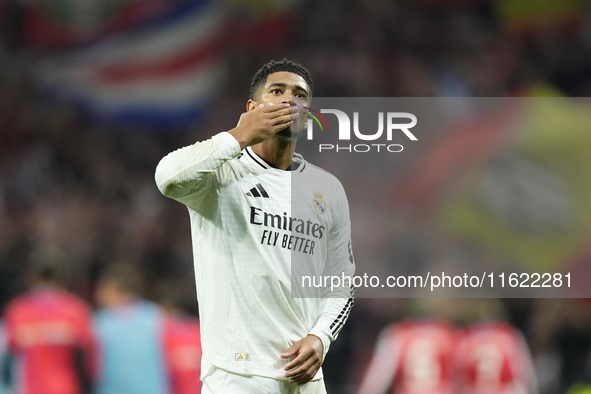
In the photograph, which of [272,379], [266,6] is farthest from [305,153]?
[266,6]

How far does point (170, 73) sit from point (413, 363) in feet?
18.7

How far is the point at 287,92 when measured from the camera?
125 inches

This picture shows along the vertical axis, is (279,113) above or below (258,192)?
above

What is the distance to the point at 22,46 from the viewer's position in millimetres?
11398

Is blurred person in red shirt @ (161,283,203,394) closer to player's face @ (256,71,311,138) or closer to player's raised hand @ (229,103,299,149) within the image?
player's face @ (256,71,311,138)

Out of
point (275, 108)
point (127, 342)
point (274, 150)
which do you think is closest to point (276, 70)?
point (274, 150)

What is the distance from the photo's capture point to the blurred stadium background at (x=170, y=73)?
10000 millimetres

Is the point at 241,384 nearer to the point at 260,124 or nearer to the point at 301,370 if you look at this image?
the point at 301,370

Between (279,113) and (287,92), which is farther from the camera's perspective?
(287,92)

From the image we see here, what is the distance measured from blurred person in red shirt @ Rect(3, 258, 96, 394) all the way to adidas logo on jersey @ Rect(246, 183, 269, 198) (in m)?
4.38

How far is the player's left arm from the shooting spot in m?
2.93

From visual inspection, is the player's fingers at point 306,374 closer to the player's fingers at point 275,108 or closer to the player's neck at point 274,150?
the player's neck at point 274,150

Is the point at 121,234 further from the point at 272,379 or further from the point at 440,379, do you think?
the point at 272,379

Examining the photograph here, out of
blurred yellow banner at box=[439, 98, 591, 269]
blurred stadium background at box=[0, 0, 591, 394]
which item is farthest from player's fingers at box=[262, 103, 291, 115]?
blurred stadium background at box=[0, 0, 591, 394]
